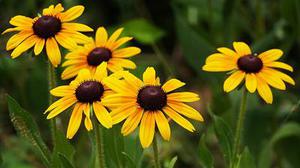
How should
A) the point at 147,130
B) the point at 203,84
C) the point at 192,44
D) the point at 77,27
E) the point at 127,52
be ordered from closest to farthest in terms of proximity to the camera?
the point at 147,130
the point at 77,27
the point at 127,52
the point at 192,44
the point at 203,84

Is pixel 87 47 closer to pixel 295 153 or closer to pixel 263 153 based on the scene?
pixel 263 153

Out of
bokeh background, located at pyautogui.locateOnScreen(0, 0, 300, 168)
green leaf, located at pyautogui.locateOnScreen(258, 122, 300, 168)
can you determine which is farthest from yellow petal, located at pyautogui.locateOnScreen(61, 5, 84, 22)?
green leaf, located at pyautogui.locateOnScreen(258, 122, 300, 168)

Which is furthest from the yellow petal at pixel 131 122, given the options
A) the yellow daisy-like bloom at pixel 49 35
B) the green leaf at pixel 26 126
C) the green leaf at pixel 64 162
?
the green leaf at pixel 26 126

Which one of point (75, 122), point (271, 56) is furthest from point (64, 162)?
point (271, 56)

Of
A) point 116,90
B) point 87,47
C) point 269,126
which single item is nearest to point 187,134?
point 269,126

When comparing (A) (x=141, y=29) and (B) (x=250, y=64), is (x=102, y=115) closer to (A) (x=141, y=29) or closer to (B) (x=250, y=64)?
(B) (x=250, y=64)

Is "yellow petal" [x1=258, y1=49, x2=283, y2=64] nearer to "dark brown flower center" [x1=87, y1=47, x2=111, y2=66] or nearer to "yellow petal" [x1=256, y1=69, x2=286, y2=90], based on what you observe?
"yellow petal" [x1=256, y1=69, x2=286, y2=90]

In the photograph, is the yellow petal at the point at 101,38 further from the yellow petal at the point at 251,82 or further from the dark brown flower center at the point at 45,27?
the yellow petal at the point at 251,82
